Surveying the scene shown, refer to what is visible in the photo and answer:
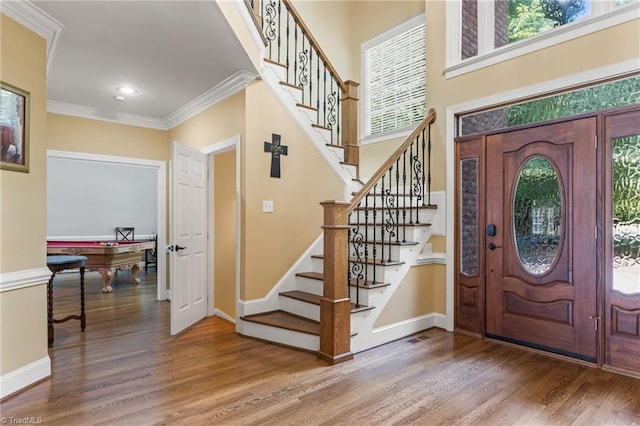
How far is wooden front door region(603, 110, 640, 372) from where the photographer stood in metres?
2.73

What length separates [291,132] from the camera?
13.5 ft

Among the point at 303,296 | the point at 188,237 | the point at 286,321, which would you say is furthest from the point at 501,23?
the point at 188,237

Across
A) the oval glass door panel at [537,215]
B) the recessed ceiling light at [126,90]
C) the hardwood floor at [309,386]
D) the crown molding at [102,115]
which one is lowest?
the hardwood floor at [309,386]

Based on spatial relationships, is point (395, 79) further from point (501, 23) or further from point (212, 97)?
point (212, 97)

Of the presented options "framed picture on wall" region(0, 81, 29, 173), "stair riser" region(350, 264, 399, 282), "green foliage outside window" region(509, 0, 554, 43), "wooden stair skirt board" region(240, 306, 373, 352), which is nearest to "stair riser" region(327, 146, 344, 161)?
"stair riser" region(350, 264, 399, 282)

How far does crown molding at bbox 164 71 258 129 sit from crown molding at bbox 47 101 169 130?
0.20 meters

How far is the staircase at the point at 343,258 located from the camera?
3023 millimetres

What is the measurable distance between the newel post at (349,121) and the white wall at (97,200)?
5.17 meters

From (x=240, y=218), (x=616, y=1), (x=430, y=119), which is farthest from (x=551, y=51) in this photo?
(x=240, y=218)

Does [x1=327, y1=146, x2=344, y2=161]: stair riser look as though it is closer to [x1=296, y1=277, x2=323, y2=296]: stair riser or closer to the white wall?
[x1=296, y1=277, x2=323, y2=296]: stair riser

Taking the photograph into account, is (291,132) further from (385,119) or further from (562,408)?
(562,408)

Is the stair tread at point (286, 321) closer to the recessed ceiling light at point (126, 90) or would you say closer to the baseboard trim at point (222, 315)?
the baseboard trim at point (222, 315)

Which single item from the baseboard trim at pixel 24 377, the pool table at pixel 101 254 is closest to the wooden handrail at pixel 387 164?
the baseboard trim at pixel 24 377

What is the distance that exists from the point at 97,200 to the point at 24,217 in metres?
7.06
